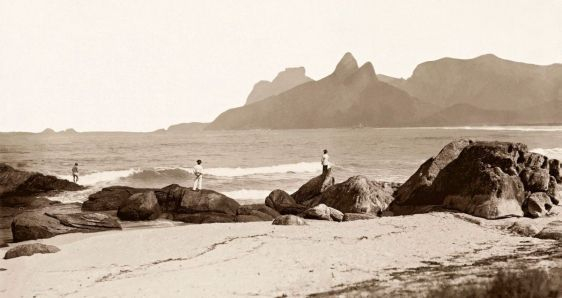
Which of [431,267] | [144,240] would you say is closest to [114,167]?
[144,240]

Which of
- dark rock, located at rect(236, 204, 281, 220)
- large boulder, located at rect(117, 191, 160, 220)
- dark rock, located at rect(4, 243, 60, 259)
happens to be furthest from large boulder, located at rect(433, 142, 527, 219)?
dark rock, located at rect(4, 243, 60, 259)

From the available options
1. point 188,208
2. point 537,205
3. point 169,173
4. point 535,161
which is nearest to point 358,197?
point 537,205

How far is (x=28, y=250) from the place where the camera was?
13227 millimetres

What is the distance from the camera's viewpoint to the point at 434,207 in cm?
1828

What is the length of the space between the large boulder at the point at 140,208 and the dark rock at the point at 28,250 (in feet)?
20.4

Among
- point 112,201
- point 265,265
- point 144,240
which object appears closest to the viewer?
point 265,265

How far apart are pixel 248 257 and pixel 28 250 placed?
6.01m

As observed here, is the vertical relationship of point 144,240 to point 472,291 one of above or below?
below

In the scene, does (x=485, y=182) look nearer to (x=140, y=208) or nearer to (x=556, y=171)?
(x=556, y=171)

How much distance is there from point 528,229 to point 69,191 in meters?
26.1

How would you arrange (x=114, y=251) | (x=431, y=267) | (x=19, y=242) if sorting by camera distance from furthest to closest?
(x=19, y=242) → (x=114, y=251) → (x=431, y=267)

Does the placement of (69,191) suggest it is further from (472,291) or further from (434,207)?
(472,291)

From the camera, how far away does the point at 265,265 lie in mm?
11047

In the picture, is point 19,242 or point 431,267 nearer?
point 431,267
